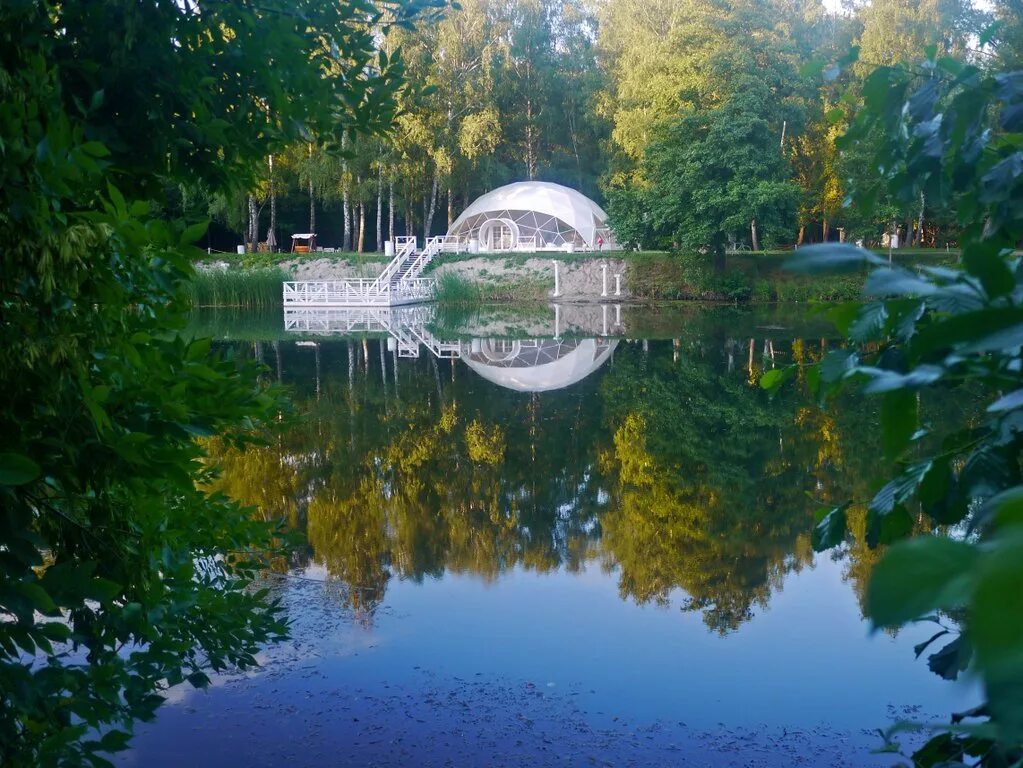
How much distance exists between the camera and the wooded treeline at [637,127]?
27.6 metres

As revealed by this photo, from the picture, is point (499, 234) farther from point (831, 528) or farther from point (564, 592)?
point (831, 528)

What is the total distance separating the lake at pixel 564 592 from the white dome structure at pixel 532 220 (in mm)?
25313

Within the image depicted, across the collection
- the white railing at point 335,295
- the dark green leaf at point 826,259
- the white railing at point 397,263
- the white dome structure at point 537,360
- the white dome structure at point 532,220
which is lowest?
the white dome structure at point 537,360

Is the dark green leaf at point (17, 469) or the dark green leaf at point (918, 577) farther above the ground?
the dark green leaf at point (918, 577)

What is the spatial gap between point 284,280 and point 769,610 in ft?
88.3

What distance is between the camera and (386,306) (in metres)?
29.0

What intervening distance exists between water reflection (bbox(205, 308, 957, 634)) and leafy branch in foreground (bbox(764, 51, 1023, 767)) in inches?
87.5

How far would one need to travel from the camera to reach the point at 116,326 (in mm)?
2201

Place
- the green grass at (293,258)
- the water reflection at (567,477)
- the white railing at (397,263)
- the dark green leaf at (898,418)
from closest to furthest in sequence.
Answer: the dark green leaf at (898,418)
the water reflection at (567,477)
the white railing at (397,263)
the green grass at (293,258)

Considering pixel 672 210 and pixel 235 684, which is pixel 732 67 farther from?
pixel 235 684

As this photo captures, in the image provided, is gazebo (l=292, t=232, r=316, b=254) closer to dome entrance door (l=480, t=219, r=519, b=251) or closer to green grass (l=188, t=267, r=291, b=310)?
dome entrance door (l=480, t=219, r=519, b=251)

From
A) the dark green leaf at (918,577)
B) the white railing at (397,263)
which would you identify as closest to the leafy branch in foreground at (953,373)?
the dark green leaf at (918,577)

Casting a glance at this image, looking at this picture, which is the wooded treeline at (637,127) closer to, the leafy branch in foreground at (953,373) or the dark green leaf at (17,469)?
the leafy branch in foreground at (953,373)

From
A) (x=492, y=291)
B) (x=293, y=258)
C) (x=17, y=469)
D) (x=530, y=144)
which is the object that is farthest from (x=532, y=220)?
(x=17, y=469)
